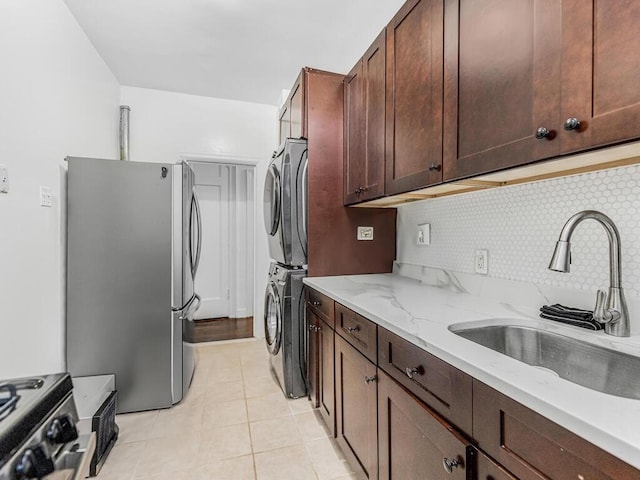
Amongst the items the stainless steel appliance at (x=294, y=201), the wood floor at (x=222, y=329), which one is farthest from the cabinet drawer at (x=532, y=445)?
the wood floor at (x=222, y=329)

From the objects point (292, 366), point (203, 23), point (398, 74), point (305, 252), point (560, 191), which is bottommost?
point (292, 366)

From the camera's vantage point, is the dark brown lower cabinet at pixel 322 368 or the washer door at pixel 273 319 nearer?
the dark brown lower cabinet at pixel 322 368

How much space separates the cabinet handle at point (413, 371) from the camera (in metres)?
0.94

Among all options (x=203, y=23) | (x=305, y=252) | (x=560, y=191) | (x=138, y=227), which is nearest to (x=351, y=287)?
(x=305, y=252)

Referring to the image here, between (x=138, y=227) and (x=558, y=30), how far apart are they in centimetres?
226

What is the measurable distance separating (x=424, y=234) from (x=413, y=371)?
118 cm

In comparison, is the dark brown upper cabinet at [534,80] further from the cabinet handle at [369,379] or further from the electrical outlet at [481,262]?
the cabinet handle at [369,379]

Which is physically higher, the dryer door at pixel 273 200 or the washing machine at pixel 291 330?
the dryer door at pixel 273 200

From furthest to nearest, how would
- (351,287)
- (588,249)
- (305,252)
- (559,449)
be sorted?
(305,252) → (351,287) → (588,249) → (559,449)

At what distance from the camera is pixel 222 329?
395cm

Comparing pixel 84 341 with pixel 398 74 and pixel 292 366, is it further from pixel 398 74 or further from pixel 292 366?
pixel 398 74

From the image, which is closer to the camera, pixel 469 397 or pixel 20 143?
pixel 469 397

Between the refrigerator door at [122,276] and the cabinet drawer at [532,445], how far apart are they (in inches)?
78.6

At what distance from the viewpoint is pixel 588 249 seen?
44.0 inches
